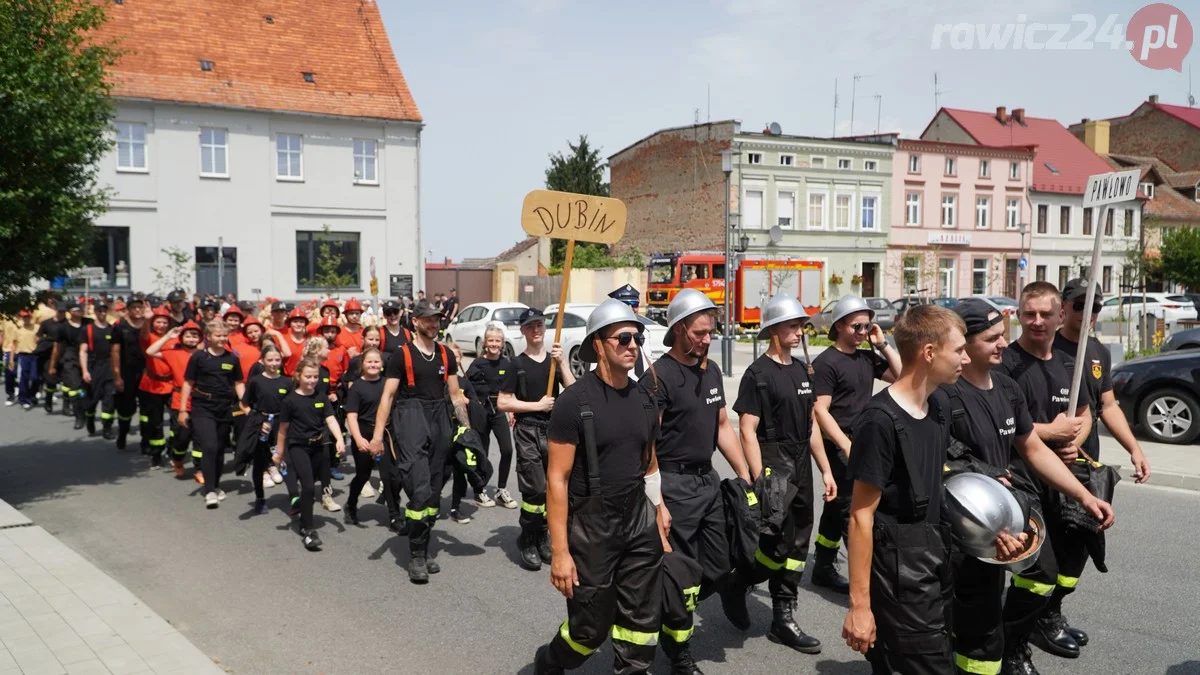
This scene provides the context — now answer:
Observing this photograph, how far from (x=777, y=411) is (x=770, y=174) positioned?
42248 millimetres

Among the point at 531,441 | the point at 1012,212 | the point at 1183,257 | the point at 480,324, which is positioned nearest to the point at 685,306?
the point at 531,441

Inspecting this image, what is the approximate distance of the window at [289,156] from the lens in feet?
114

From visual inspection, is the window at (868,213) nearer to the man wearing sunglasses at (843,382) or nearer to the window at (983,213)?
the window at (983,213)

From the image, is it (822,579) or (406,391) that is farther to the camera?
(406,391)

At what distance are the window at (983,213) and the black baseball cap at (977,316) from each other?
5094cm

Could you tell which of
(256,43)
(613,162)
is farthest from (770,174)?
(256,43)

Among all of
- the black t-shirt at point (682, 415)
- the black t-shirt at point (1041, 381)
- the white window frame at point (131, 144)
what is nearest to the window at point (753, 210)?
the white window frame at point (131, 144)

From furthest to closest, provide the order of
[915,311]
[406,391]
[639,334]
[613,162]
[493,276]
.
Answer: [613,162], [493,276], [406,391], [639,334], [915,311]

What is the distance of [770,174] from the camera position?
46.0 metres

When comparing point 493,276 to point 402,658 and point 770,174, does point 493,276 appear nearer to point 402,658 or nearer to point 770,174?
point 770,174

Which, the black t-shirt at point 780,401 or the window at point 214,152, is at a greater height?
the window at point 214,152

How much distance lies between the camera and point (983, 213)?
51094 mm

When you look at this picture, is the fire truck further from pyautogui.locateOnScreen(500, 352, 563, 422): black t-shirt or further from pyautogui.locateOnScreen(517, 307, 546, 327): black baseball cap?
pyautogui.locateOnScreen(500, 352, 563, 422): black t-shirt

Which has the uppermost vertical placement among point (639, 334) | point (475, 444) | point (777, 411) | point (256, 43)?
point (256, 43)
